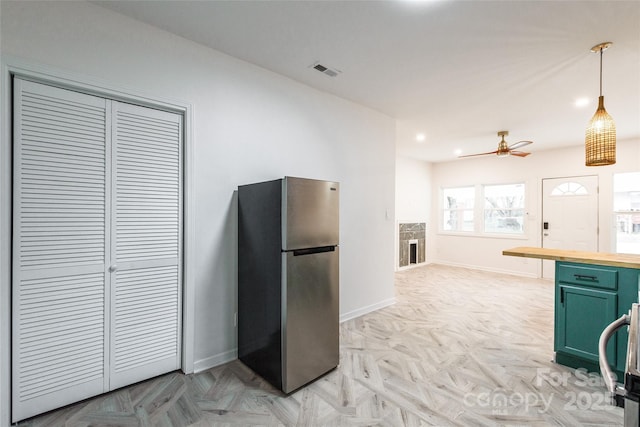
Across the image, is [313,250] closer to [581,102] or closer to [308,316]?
[308,316]

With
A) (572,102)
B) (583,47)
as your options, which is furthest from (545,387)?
(572,102)

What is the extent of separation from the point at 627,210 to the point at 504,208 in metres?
1.86

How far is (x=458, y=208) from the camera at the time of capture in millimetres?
7180

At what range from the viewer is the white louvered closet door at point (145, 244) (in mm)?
2074

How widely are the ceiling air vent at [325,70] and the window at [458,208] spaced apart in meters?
5.39

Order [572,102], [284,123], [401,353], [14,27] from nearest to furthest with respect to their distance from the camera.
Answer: [14,27] < [401,353] < [284,123] < [572,102]

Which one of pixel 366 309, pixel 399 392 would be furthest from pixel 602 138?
pixel 366 309

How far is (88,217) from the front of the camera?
1.96 m

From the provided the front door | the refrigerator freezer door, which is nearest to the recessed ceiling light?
the front door

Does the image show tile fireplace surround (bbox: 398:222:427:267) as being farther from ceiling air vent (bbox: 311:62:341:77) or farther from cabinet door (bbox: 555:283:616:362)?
ceiling air vent (bbox: 311:62:341:77)

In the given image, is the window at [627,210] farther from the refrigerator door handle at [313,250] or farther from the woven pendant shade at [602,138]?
the refrigerator door handle at [313,250]

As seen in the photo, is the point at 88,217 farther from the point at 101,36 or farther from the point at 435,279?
the point at 435,279

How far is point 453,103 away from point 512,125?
152 cm

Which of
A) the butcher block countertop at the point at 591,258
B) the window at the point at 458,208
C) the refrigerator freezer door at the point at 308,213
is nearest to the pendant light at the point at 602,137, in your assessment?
the butcher block countertop at the point at 591,258
